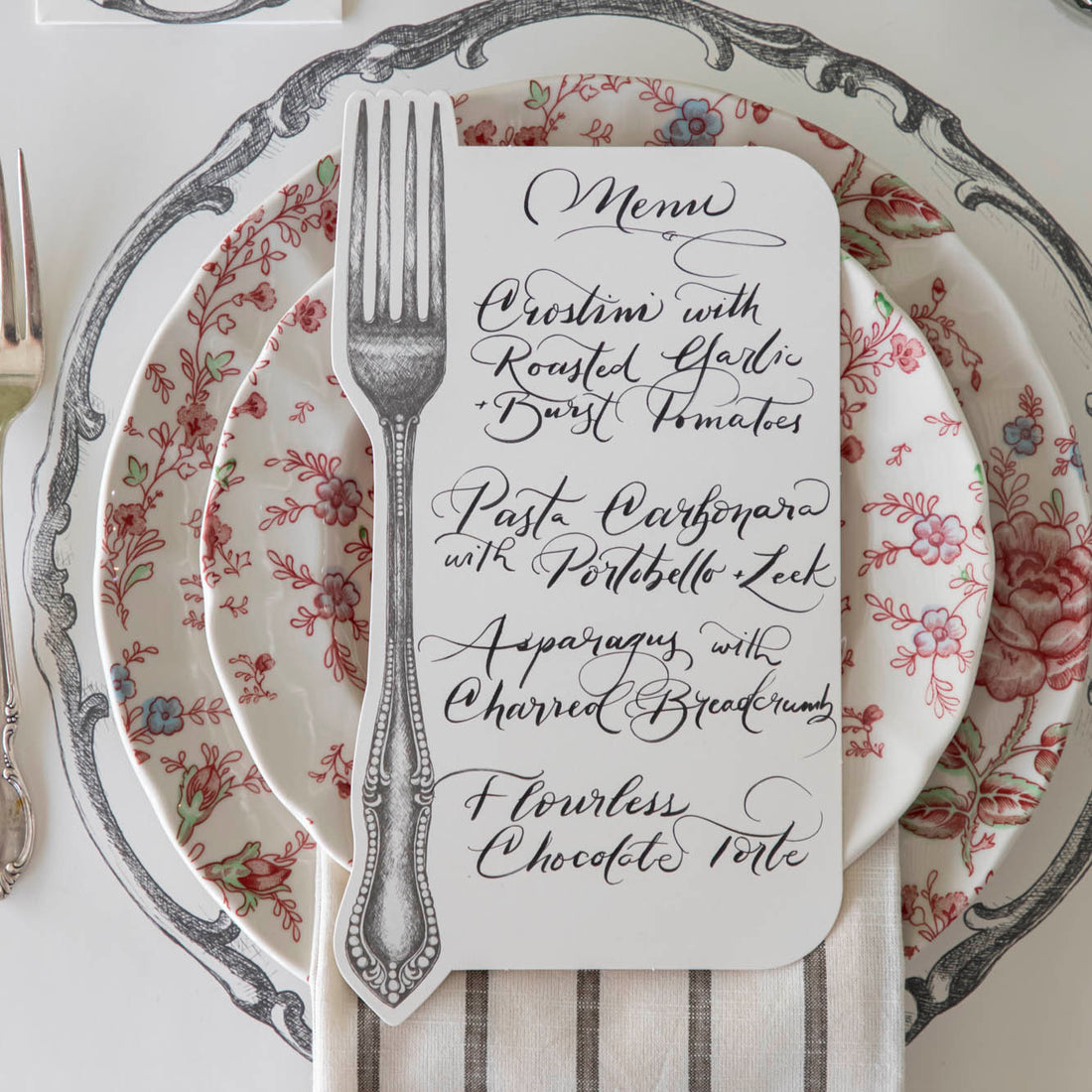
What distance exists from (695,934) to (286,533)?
0.77 feet

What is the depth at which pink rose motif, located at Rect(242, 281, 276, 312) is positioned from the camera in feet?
1.34

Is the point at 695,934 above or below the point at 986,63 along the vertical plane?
below

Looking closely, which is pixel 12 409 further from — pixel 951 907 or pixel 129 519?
pixel 951 907

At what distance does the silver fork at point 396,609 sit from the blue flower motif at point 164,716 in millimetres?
91

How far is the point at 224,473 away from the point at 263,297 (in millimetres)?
85

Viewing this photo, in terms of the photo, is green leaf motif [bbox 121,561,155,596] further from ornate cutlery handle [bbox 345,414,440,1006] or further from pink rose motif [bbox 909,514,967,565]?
pink rose motif [bbox 909,514,967,565]

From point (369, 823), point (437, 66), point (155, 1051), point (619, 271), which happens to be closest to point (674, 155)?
point (619, 271)

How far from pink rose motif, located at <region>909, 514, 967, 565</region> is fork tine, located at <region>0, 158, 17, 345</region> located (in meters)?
0.44

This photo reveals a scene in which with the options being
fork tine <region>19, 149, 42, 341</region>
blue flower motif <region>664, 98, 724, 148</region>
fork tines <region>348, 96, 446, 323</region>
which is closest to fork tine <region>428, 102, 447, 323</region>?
fork tines <region>348, 96, 446, 323</region>

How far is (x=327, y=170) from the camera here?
41 centimetres

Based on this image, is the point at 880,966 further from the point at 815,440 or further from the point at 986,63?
the point at 986,63

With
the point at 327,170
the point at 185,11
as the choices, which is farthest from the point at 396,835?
the point at 185,11

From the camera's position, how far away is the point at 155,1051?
1.52 feet

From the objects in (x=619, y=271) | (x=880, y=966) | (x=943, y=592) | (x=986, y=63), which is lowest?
(x=880, y=966)
